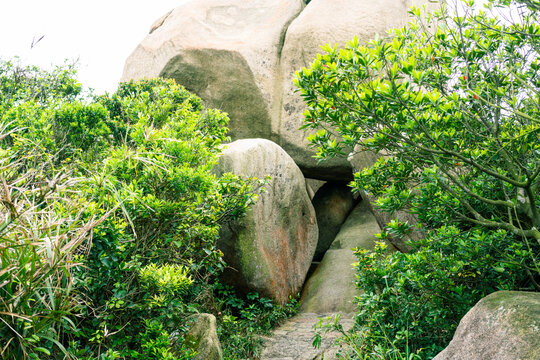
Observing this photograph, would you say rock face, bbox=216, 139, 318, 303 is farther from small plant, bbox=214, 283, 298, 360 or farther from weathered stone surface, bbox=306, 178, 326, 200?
weathered stone surface, bbox=306, 178, 326, 200

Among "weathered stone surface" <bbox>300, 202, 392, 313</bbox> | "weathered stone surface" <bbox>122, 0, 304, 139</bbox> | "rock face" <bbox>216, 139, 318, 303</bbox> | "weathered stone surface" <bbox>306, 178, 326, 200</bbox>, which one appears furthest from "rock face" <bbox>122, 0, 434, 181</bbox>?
"rock face" <bbox>216, 139, 318, 303</bbox>

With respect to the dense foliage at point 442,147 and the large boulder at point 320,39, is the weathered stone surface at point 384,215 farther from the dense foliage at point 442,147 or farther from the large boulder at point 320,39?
the dense foliage at point 442,147

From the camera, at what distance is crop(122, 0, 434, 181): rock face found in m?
10.4

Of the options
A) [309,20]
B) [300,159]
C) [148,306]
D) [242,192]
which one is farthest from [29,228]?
[309,20]

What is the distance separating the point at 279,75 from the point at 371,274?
7.15 m

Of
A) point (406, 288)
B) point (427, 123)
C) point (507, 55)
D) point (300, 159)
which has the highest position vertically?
point (507, 55)

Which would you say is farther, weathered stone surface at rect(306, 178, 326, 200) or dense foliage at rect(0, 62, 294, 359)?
weathered stone surface at rect(306, 178, 326, 200)

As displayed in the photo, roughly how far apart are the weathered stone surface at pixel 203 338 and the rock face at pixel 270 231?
1.87 meters

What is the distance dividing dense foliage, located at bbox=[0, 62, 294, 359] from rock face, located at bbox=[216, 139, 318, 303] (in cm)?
39

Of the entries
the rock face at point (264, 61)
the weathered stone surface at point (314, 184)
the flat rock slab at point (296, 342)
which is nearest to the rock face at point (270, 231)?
the flat rock slab at point (296, 342)

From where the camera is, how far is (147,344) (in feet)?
12.3

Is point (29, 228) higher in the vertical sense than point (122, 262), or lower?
higher

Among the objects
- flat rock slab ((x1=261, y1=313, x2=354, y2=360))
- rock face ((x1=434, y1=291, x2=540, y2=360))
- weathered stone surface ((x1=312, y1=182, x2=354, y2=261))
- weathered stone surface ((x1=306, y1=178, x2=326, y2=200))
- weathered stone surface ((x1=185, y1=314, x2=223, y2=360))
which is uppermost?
rock face ((x1=434, y1=291, x2=540, y2=360))

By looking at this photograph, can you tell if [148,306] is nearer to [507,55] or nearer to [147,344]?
[147,344]
